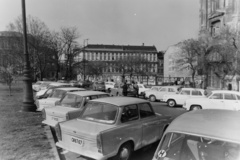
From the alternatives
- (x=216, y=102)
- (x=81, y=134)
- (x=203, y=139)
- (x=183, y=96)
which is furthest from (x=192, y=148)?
(x=183, y=96)

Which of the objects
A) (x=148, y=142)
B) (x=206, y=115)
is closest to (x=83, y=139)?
(x=148, y=142)

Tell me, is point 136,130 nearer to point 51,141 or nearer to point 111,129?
point 111,129

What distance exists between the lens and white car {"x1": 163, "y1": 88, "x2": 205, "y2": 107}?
13.5 metres

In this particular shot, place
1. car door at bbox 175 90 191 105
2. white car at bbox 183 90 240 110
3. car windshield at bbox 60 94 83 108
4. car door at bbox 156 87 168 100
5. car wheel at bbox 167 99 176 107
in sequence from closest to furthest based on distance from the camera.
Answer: car windshield at bbox 60 94 83 108, white car at bbox 183 90 240 110, car door at bbox 175 90 191 105, car wheel at bbox 167 99 176 107, car door at bbox 156 87 168 100

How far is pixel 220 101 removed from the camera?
10.6m

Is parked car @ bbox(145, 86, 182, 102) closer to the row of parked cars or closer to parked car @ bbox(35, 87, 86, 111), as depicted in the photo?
parked car @ bbox(35, 87, 86, 111)

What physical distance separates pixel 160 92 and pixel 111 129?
43.4ft

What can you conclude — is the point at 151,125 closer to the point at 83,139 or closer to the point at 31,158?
the point at 83,139

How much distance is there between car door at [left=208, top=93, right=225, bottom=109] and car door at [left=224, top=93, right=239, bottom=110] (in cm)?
20

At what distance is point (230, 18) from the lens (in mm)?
29734

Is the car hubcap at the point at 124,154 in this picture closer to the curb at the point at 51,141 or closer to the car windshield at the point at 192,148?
the curb at the point at 51,141

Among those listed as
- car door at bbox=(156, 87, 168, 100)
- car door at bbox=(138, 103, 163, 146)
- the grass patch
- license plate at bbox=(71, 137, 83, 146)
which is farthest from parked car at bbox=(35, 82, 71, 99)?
car door at bbox=(156, 87, 168, 100)

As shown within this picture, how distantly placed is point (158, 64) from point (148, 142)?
4648 inches

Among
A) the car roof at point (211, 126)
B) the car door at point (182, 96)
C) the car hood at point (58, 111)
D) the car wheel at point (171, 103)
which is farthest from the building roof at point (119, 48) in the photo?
the car roof at point (211, 126)
